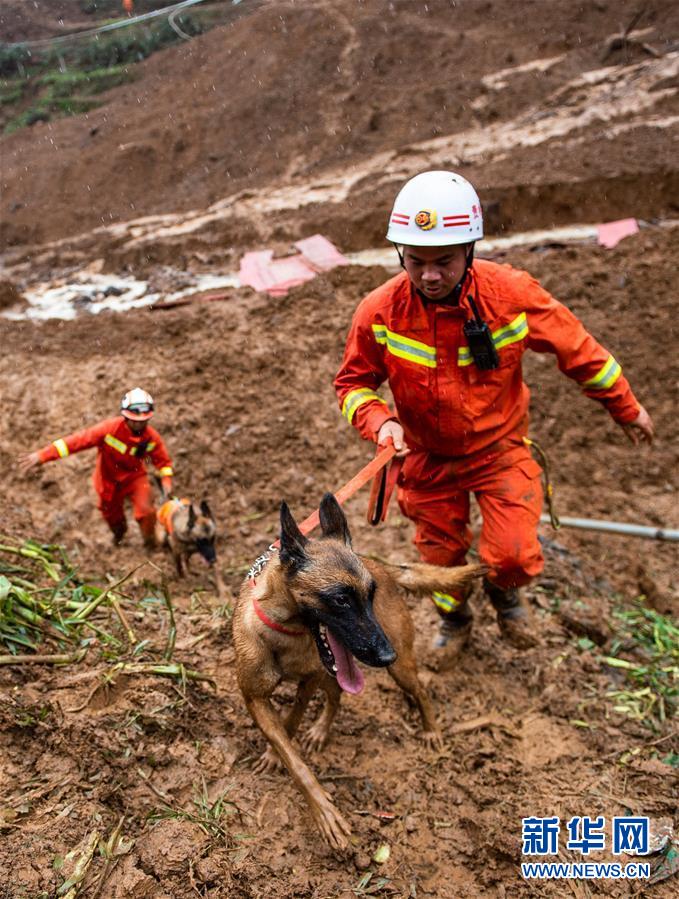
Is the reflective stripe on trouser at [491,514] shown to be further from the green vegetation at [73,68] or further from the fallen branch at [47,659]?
the green vegetation at [73,68]

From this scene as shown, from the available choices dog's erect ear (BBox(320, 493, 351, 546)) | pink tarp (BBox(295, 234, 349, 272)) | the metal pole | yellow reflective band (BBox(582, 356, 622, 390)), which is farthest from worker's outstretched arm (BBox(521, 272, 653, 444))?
pink tarp (BBox(295, 234, 349, 272))

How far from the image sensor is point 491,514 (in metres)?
4.23

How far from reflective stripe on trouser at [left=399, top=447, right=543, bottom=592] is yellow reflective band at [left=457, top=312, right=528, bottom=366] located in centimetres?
65

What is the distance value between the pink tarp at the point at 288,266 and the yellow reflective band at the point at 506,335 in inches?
291

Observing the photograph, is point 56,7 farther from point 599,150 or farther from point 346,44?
point 599,150

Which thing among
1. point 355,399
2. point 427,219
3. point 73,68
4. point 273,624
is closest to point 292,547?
point 273,624

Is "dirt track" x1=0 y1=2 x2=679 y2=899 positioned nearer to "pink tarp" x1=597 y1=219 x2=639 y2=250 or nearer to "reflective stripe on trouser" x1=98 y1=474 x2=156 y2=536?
"reflective stripe on trouser" x1=98 y1=474 x2=156 y2=536

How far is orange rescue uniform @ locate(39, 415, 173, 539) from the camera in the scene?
23.1ft

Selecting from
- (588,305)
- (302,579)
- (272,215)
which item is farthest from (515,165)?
(302,579)

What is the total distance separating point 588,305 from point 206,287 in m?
6.34

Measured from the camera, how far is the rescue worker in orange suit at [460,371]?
12.5 feet

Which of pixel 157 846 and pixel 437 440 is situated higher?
pixel 437 440

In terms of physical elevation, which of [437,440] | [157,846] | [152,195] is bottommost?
[152,195]

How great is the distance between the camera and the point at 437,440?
4191 mm
